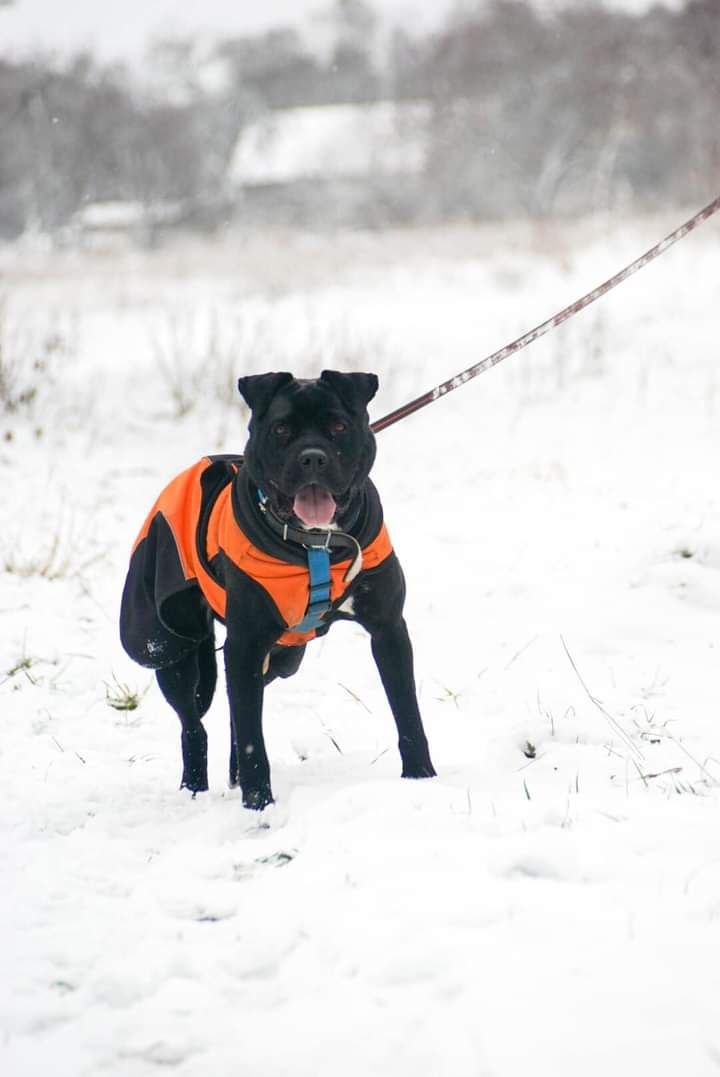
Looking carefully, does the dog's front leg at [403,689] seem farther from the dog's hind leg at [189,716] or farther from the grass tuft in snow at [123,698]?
the grass tuft in snow at [123,698]

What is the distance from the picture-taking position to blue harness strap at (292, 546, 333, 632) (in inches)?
99.5

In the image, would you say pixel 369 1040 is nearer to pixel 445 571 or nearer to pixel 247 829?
pixel 247 829

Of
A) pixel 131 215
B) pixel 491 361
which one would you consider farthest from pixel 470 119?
pixel 491 361

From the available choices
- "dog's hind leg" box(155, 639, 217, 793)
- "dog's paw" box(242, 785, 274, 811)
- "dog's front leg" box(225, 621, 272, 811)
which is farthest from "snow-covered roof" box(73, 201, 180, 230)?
"dog's paw" box(242, 785, 274, 811)

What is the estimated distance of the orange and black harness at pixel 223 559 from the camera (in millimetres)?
2541

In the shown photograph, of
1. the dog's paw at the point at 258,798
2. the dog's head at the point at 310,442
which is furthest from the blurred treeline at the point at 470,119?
the dog's paw at the point at 258,798

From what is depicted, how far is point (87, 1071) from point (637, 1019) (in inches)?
36.6

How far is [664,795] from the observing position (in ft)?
8.31

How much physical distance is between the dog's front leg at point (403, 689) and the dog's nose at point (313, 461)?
53 cm

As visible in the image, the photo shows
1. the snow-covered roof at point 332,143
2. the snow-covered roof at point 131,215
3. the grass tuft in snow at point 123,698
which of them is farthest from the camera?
the snow-covered roof at point 332,143

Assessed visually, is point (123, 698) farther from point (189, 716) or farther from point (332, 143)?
point (332, 143)

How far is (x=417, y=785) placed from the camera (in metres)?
2.60

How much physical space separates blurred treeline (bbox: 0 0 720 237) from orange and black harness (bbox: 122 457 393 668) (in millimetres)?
18591

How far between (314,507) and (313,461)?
126 millimetres
